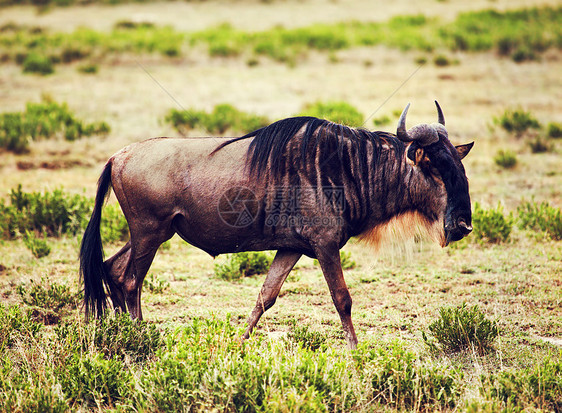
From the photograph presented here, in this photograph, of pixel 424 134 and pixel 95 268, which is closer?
pixel 424 134

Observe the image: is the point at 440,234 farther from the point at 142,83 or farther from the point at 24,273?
the point at 142,83

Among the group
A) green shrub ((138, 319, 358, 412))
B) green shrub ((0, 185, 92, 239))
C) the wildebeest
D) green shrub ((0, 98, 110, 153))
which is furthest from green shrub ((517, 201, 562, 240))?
green shrub ((0, 98, 110, 153))

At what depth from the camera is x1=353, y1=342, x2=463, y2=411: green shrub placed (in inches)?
137

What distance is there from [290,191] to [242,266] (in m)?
2.22

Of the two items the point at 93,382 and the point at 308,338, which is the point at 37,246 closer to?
the point at 93,382

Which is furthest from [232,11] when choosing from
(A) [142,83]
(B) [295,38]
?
(A) [142,83]

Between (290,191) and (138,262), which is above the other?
(290,191)

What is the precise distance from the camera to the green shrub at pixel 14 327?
13.8ft

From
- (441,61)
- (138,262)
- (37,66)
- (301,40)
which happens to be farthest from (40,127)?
(441,61)

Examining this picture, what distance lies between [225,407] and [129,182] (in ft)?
5.81

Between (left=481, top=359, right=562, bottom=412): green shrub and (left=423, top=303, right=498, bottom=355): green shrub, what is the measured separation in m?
0.68

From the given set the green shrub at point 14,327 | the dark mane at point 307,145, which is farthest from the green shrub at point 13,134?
the dark mane at point 307,145

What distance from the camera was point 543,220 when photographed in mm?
6832

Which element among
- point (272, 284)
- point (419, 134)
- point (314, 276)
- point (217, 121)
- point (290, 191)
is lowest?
point (314, 276)
